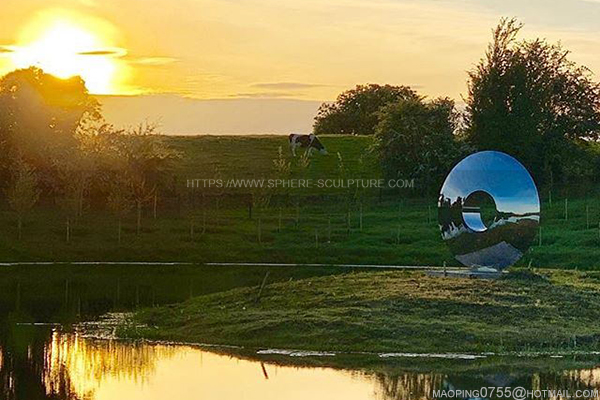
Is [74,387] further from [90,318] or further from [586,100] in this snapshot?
[586,100]

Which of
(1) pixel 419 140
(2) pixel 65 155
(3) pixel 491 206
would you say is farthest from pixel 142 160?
(3) pixel 491 206

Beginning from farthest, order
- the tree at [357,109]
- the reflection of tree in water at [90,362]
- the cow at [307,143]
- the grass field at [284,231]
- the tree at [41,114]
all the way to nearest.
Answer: the tree at [357,109] < the cow at [307,143] < the tree at [41,114] < the grass field at [284,231] < the reflection of tree in water at [90,362]

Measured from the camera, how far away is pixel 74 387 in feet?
88.8

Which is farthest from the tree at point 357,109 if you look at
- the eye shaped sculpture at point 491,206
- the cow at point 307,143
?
the eye shaped sculpture at point 491,206

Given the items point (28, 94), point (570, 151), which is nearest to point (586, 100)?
point (570, 151)

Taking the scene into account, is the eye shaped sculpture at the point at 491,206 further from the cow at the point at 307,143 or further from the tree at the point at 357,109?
the tree at the point at 357,109

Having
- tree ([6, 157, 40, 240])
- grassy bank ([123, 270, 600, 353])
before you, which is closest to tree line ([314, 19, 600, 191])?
tree ([6, 157, 40, 240])

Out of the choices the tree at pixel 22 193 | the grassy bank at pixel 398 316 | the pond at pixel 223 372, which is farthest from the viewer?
the tree at pixel 22 193

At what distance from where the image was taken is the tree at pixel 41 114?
8275 centimetres

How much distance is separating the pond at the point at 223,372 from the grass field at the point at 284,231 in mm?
27527

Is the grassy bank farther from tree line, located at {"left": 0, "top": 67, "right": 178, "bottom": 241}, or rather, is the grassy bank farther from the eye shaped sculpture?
tree line, located at {"left": 0, "top": 67, "right": 178, "bottom": 241}

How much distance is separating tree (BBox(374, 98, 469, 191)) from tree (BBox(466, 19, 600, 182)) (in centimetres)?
184

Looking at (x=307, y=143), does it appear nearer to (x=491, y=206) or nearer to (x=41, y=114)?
(x=41, y=114)

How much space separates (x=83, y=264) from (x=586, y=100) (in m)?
45.2
